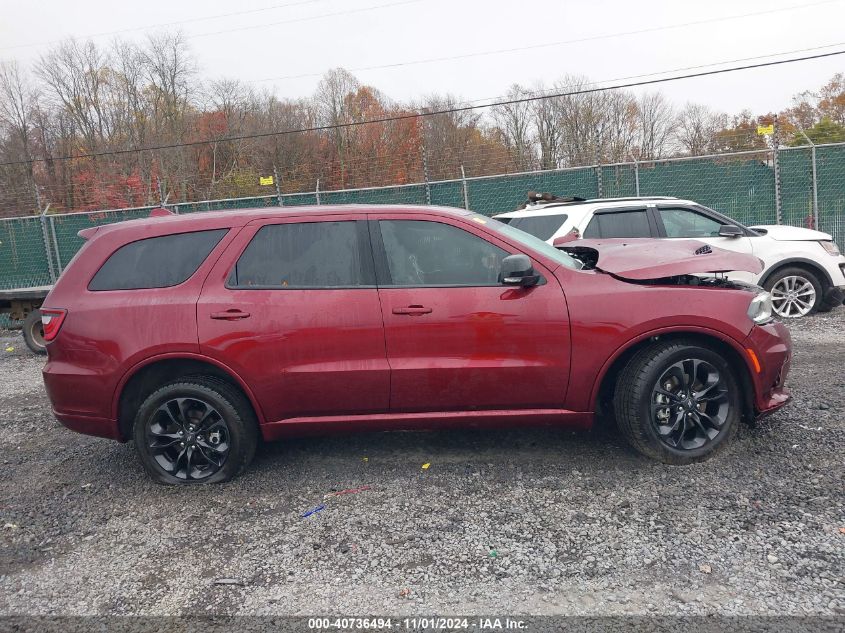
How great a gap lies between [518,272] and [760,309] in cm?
159

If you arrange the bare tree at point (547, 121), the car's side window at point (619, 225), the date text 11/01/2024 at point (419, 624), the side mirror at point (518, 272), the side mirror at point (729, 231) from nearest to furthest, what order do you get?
1. the date text 11/01/2024 at point (419, 624)
2. the side mirror at point (518, 272)
3. the car's side window at point (619, 225)
4. the side mirror at point (729, 231)
5. the bare tree at point (547, 121)

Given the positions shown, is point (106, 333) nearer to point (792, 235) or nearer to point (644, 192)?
point (792, 235)

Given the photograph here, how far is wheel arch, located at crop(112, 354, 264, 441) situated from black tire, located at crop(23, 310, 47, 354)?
687cm

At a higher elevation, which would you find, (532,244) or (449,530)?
(532,244)

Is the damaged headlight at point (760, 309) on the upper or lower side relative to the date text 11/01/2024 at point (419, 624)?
upper

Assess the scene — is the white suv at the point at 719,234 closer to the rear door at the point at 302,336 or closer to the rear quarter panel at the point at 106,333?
the rear door at the point at 302,336

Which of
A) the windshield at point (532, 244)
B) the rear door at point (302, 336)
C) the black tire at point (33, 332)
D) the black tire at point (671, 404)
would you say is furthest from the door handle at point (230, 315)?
the black tire at point (33, 332)

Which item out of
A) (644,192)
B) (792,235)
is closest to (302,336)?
(792,235)

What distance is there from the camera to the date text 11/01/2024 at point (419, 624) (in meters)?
2.43

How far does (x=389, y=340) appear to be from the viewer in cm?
372

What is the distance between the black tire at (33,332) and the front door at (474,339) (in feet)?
26.8

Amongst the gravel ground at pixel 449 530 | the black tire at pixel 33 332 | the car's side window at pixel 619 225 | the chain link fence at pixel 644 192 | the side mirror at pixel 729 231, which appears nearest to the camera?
the gravel ground at pixel 449 530

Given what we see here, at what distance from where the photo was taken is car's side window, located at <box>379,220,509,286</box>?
12.4ft

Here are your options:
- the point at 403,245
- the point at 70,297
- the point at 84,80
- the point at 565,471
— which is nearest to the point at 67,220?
the point at 70,297
